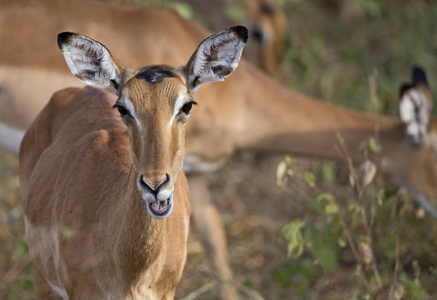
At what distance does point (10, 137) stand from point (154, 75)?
2.45m

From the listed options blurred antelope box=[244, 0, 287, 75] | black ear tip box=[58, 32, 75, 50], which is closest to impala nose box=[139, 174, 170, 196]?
black ear tip box=[58, 32, 75, 50]

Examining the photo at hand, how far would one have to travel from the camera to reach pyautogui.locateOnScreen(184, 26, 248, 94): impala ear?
8.91ft

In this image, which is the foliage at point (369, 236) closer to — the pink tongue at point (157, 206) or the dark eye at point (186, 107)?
the dark eye at point (186, 107)

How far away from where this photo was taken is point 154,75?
8.59 feet

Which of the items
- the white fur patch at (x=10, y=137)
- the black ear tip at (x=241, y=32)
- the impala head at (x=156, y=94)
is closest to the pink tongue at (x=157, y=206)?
the impala head at (x=156, y=94)

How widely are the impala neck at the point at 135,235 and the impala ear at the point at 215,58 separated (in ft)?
1.48

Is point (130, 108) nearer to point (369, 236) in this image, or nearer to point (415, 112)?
point (369, 236)

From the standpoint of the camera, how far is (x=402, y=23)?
833 cm

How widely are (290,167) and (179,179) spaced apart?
2.07 ft

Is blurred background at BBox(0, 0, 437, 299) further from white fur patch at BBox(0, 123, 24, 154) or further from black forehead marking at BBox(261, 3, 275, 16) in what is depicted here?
white fur patch at BBox(0, 123, 24, 154)

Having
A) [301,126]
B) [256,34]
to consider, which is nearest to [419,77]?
[301,126]

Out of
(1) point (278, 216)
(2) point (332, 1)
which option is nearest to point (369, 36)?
(2) point (332, 1)

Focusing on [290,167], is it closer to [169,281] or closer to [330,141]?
[169,281]

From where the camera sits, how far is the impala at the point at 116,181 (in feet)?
8.25
